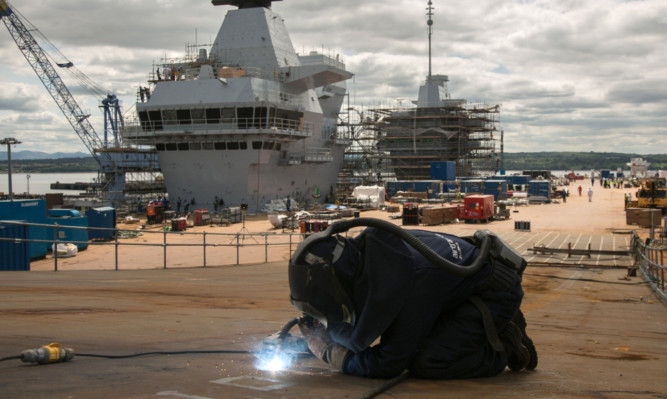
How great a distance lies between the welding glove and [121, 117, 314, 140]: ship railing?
3987 centimetres

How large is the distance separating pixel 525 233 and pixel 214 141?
1003 inches

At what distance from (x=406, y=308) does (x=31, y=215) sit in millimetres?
22462

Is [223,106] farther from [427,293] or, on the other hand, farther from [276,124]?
[427,293]

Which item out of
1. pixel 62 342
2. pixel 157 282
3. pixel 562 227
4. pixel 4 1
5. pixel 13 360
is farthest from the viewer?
pixel 4 1

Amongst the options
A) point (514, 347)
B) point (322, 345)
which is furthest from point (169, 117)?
point (514, 347)

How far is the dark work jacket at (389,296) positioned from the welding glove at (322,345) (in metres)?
0.21

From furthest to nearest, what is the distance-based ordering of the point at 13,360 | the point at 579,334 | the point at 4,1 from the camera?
the point at 4,1 < the point at 579,334 < the point at 13,360

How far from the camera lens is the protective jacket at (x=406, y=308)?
15.3ft

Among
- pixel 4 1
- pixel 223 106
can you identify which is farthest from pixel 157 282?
pixel 4 1

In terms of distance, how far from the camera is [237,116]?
150 feet

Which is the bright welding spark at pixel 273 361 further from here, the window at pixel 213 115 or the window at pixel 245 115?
the window at pixel 213 115

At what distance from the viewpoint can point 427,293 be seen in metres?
4.79

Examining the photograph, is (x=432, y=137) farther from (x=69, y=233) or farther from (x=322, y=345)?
(x=322, y=345)

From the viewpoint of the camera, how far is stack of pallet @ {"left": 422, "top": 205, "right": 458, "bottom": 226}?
3778 cm
